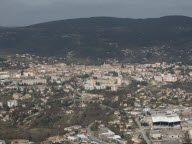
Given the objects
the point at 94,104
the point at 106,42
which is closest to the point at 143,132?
the point at 94,104

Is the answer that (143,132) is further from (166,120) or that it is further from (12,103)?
(12,103)

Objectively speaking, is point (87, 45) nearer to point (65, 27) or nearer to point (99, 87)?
point (65, 27)

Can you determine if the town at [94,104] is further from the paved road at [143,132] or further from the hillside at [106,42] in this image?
the hillside at [106,42]

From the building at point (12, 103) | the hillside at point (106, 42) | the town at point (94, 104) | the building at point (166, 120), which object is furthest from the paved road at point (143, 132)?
the hillside at point (106, 42)

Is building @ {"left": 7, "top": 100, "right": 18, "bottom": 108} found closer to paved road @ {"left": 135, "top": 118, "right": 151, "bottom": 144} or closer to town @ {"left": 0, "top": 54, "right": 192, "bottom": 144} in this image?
town @ {"left": 0, "top": 54, "right": 192, "bottom": 144}

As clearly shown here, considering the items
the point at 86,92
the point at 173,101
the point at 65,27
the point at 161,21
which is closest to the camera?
the point at 173,101

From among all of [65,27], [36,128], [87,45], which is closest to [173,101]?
[36,128]
